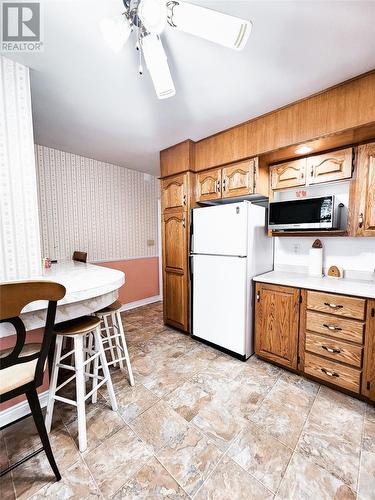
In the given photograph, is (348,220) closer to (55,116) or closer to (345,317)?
(345,317)

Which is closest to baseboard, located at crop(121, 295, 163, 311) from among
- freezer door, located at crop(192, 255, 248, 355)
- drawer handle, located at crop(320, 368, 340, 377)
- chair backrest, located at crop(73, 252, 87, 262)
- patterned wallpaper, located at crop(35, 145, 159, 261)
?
patterned wallpaper, located at crop(35, 145, 159, 261)

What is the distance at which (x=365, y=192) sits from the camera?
1770 mm

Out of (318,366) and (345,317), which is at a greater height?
(345,317)

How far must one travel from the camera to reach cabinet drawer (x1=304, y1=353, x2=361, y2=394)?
1647mm

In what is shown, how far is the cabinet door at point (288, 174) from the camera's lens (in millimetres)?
2096

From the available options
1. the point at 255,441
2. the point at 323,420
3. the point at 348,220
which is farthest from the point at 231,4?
the point at 323,420

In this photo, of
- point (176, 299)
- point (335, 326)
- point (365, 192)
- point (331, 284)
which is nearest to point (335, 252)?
point (331, 284)

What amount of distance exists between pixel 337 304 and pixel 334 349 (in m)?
0.37

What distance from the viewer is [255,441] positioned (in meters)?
1.34

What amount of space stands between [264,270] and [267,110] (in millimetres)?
1594

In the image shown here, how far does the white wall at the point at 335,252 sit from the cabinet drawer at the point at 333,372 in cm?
93

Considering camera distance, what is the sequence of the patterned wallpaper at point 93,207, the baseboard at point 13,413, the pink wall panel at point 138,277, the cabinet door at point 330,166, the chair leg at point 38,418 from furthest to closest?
the pink wall panel at point 138,277 → the patterned wallpaper at point 93,207 → the cabinet door at point 330,166 → the baseboard at point 13,413 → the chair leg at point 38,418

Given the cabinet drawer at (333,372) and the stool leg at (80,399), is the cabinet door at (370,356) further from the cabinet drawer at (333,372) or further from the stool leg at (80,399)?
the stool leg at (80,399)

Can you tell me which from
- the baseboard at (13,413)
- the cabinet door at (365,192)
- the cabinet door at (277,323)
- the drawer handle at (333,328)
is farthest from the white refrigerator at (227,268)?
the baseboard at (13,413)
